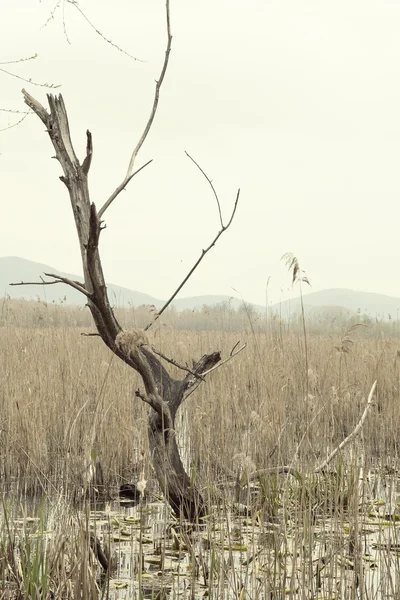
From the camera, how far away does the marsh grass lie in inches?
92.0

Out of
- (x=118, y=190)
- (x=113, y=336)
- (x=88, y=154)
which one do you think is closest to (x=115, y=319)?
(x=113, y=336)

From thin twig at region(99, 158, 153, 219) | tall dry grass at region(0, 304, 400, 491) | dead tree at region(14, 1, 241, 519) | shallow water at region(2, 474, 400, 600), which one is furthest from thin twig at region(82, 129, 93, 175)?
shallow water at region(2, 474, 400, 600)

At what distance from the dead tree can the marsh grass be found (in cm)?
12

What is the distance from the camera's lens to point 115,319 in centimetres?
288

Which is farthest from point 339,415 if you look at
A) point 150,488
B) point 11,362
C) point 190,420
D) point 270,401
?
point 11,362

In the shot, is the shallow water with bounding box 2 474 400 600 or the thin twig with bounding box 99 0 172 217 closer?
the shallow water with bounding box 2 474 400 600

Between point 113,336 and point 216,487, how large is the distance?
3.34ft

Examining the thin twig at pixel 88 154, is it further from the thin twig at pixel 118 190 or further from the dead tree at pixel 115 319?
the thin twig at pixel 118 190

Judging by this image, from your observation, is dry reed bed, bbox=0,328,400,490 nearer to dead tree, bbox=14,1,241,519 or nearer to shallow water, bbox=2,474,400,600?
dead tree, bbox=14,1,241,519

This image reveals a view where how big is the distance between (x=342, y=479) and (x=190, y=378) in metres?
0.85

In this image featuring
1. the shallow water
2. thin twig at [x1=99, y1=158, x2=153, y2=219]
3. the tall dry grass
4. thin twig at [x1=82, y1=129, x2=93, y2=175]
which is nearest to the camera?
the shallow water

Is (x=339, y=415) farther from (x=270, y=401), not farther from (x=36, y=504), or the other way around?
(x=36, y=504)

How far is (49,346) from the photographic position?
8.24 m

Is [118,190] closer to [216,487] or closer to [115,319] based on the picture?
[115,319]
